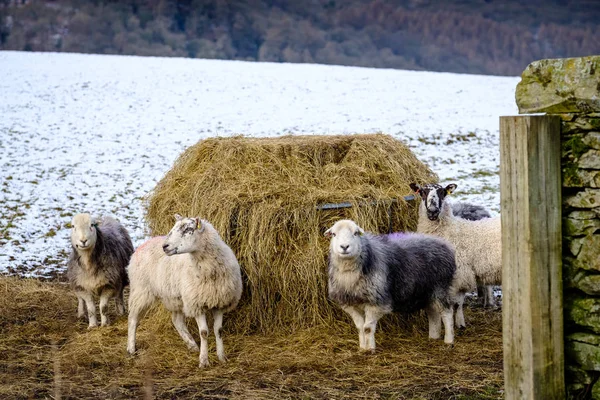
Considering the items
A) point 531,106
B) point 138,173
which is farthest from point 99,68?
point 531,106

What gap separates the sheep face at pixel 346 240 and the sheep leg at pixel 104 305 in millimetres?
3907

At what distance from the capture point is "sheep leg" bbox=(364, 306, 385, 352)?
884 centimetres

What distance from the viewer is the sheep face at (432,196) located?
9.98m

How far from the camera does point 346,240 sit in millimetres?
8430

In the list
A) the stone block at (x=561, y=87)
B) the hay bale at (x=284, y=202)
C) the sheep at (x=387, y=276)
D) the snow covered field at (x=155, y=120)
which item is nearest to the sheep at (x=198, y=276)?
the hay bale at (x=284, y=202)

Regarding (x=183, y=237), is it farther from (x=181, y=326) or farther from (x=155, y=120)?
(x=155, y=120)

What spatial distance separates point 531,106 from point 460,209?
6.09 m

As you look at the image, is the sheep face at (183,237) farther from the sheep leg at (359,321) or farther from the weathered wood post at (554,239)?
the weathered wood post at (554,239)

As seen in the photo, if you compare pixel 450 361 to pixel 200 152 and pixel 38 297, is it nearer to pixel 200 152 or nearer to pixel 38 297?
pixel 200 152

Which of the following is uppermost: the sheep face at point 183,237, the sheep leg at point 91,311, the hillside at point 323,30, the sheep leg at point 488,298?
the hillside at point 323,30

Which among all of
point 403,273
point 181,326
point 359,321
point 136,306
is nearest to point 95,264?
point 136,306

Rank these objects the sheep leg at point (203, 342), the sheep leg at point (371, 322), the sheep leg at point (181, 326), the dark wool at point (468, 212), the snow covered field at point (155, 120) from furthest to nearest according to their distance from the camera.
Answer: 1. the snow covered field at point (155, 120)
2. the dark wool at point (468, 212)
3. the sheep leg at point (181, 326)
4. the sheep leg at point (371, 322)
5. the sheep leg at point (203, 342)

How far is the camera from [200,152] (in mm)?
10953

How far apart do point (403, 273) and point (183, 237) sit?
2.69 m
